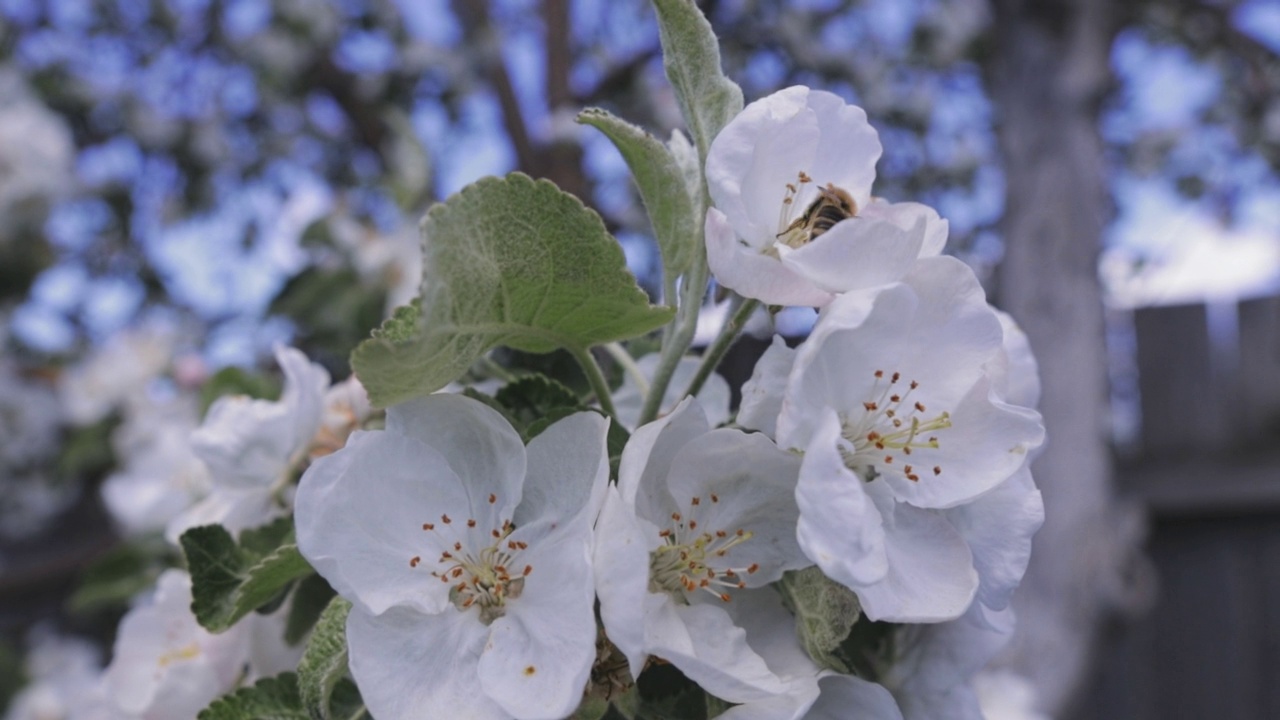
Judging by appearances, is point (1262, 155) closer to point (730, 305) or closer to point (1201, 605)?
point (1201, 605)

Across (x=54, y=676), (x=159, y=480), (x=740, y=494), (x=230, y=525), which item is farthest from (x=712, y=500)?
(x=54, y=676)

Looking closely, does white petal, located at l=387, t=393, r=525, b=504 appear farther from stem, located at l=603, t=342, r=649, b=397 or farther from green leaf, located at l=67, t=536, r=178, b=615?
green leaf, located at l=67, t=536, r=178, b=615

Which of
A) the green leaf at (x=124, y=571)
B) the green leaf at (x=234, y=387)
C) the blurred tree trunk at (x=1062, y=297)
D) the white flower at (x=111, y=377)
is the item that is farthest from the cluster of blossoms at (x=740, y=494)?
the white flower at (x=111, y=377)

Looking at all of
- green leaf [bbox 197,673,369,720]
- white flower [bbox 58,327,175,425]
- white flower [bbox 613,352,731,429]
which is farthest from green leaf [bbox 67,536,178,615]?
white flower [bbox 58,327,175,425]

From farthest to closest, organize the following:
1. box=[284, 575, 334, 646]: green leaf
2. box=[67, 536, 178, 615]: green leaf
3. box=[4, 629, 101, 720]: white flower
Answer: box=[4, 629, 101, 720]: white flower → box=[67, 536, 178, 615]: green leaf → box=[284, 575, 334, 646]: green leaf

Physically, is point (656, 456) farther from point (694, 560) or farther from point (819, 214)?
point (819, 214)

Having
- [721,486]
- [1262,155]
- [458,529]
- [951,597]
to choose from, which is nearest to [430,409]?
[458,529]
